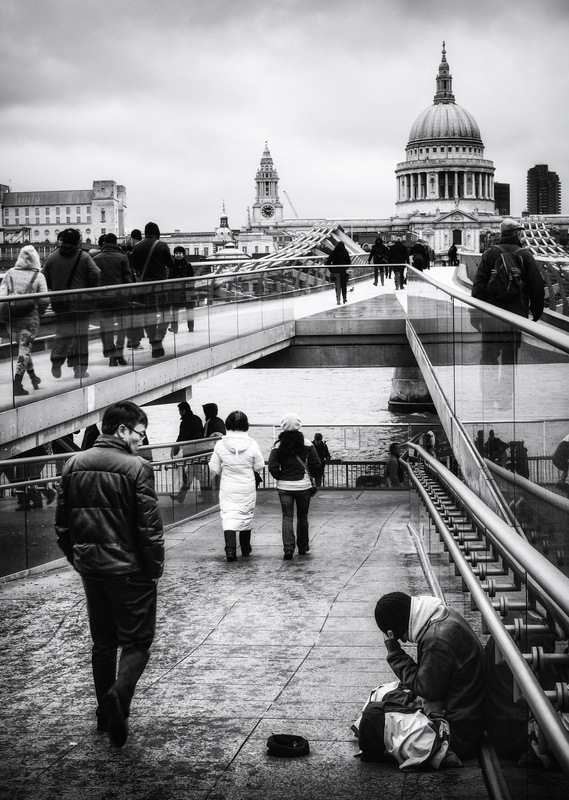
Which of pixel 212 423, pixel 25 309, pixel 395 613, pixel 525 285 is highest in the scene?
pixel 525 285

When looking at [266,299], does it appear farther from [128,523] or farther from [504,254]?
[128,523]

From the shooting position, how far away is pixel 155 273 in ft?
51.4

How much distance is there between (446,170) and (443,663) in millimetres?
183362

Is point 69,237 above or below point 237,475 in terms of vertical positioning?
above

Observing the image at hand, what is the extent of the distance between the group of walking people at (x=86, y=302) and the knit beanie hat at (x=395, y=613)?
5711mm

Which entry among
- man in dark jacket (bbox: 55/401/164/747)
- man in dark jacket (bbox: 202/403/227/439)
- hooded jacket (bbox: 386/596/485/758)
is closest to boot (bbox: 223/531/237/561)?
man in dark jacket (bbox: 55/401/164/747)

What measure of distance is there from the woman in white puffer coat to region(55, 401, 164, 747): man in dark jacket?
486 centimetres

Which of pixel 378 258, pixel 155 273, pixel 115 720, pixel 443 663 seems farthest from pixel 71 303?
pixel 378 258

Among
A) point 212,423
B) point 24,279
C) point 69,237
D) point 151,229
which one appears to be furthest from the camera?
point 212,423

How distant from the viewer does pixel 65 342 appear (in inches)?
460

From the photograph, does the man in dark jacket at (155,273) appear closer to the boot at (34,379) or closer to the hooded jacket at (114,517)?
the boot at (34,379)

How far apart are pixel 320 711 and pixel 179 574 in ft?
13.5

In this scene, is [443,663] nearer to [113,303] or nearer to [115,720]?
[115,720]

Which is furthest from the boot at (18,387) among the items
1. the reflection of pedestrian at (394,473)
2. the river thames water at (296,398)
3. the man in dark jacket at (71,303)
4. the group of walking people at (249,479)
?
the river thames water at (296,398)
